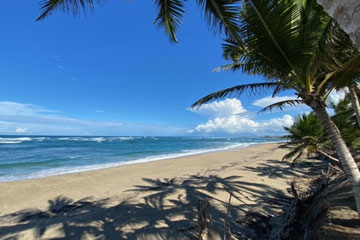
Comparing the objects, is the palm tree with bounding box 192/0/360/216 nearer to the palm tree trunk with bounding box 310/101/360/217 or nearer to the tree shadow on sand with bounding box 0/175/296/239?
the palm tree trunk with bounding box 310/101/360/217

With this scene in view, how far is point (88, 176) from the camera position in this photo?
948cm

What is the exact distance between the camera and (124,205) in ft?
17.4

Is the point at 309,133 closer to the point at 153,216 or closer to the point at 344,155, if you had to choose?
the point at 344,155

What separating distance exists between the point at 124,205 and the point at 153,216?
117cm

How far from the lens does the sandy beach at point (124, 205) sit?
3.96 m

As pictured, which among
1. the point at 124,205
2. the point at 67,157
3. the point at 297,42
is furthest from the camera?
the point at 67,157

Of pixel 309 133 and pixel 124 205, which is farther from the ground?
pixel 309 133

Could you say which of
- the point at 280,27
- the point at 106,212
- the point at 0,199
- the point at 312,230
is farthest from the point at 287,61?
the point at 0,199

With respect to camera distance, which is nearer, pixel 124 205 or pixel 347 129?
pixel 124 205

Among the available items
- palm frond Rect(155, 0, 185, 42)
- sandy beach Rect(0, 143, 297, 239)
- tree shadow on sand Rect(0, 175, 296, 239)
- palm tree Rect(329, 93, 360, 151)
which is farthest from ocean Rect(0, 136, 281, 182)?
palm tree Rect(329, 93, 360, 151)

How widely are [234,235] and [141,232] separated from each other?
1.89m

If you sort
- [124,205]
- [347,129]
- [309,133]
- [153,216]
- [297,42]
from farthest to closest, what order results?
[309,133] < [347,129] < [124,205] < [153,216] < [297,42]

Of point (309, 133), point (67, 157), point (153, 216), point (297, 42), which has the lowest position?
point (153, 216)

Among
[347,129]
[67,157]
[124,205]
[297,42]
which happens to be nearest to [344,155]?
[297,42]
